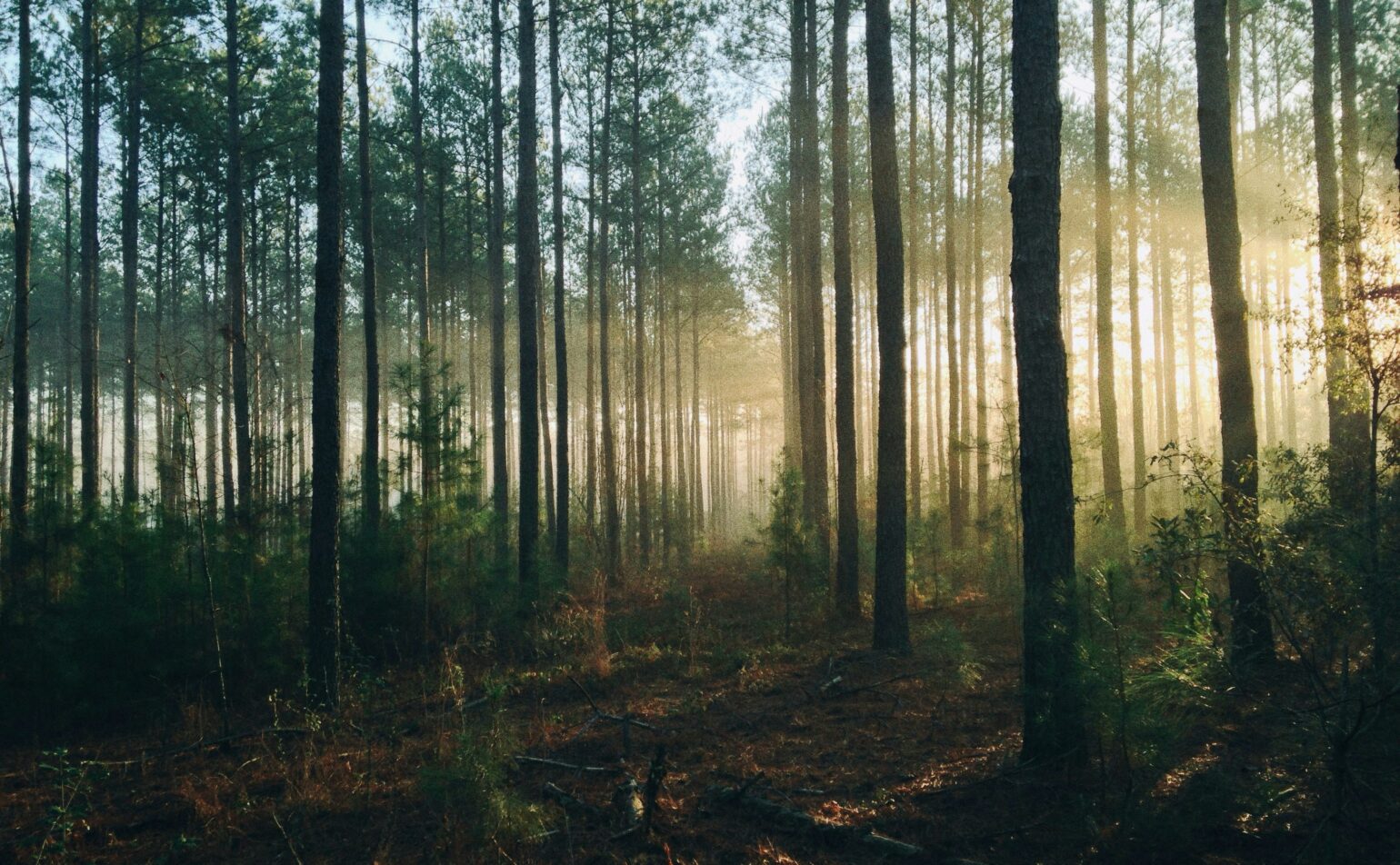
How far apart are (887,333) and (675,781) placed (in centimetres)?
570

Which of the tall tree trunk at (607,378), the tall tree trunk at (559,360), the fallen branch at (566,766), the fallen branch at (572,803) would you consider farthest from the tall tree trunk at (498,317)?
the fallen branch at (572,803)

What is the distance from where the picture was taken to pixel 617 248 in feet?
76.4

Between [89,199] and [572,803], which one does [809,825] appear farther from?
[89,199]

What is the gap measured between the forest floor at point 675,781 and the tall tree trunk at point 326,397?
2.29 feet

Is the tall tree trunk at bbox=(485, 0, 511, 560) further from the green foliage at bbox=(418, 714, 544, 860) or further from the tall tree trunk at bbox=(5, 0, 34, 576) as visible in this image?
the green foliage at bbox=(418, 714, 544, 860)

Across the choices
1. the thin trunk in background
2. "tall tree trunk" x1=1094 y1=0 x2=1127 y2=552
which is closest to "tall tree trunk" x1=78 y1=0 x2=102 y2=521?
the thin trunk in background

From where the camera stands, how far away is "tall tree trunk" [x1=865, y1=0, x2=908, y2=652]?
877cm

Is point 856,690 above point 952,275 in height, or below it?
below

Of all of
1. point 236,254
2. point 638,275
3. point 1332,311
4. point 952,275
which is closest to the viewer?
point 1332,311

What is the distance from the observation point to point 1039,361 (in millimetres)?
5297

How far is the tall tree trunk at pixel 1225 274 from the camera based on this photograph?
6953 mm

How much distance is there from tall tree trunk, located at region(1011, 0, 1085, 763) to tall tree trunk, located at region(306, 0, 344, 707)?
6177mm

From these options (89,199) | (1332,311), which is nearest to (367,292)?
(89,199)

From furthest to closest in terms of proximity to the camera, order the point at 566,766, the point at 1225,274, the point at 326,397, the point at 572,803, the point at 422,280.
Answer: the point at 422,280 → the point at 1225,274 → the point at 326,397 → the point at 566,766 → the point at 572,803
